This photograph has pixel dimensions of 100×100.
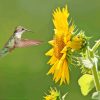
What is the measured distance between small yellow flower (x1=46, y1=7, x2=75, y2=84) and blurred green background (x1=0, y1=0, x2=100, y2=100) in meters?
2.40

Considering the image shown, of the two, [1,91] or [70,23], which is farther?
[1,91]

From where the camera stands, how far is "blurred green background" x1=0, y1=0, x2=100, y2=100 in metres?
4.09

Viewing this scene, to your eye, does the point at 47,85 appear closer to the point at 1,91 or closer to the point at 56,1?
the point at 1,91

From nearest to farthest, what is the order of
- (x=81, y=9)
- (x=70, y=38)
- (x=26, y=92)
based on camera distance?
(x=70, y=38) → (x=26, y=92) → (x=81, y=9)

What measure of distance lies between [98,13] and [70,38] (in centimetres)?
354

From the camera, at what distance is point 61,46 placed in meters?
1.32

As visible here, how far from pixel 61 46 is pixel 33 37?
3.28m

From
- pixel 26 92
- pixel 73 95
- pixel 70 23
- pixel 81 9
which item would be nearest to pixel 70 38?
pixel 70 23

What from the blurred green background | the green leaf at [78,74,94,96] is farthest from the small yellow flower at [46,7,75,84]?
the blurred green background

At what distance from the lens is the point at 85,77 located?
50.3 inches

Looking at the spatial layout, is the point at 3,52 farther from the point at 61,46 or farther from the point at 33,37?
the point at 33,37

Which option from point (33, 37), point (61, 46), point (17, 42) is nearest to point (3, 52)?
point (17, 42)

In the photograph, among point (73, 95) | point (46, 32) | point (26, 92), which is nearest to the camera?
point (73, 95)

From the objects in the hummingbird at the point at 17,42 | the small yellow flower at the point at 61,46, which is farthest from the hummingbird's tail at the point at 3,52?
the small yellow flower at the point at 61,46
